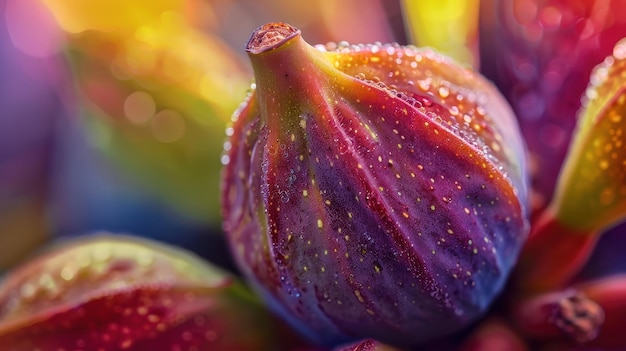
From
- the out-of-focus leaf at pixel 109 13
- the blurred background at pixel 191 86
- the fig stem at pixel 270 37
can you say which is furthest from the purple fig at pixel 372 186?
the out-of-focus leaf at pixel 109 13

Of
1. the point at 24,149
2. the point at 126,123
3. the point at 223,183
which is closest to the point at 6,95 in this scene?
the point at 24,149

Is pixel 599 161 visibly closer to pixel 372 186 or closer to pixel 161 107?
pixel 372 186

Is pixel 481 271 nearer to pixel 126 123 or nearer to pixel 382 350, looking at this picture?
pixel 382 350

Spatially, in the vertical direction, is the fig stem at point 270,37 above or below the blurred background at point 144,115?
→ above

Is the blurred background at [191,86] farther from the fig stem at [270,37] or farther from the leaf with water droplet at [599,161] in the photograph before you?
the fig stem at [270,37]

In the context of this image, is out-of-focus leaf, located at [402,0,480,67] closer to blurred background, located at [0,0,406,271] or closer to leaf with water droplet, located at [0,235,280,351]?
blurred background, located at [0,0,406,271]

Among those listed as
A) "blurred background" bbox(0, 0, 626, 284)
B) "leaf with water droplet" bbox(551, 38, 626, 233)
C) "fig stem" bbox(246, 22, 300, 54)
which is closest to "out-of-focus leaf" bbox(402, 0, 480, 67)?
"blurred background" bbox(0, 0, 626, 284)

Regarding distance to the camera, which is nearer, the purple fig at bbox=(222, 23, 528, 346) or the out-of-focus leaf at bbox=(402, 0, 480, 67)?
the purple fig at bbox=(222, 23, 528, 346)
